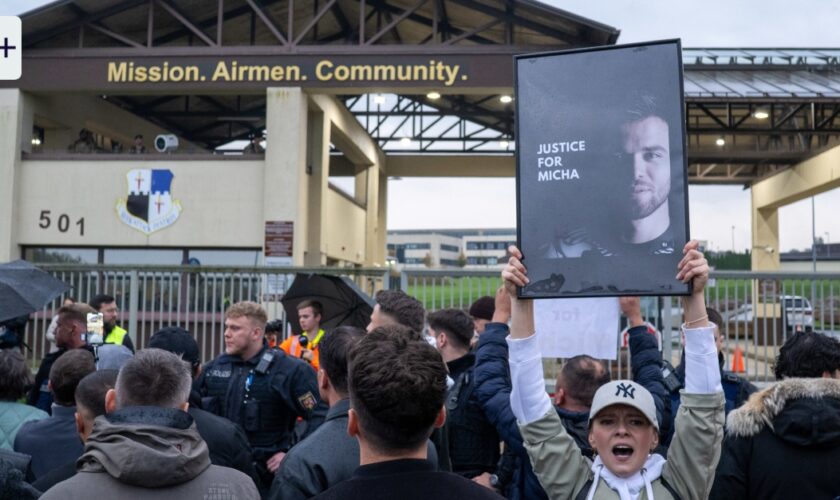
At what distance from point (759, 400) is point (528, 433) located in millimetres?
1078

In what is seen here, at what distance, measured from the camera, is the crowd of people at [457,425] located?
213cm

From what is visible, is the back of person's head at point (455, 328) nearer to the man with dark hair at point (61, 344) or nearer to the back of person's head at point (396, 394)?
the back of person's head at point (396, 394)

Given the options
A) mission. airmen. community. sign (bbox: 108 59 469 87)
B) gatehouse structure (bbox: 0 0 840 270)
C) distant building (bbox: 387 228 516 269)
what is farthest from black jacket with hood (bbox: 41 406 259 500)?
distant building (bbox: 387 228 516 269)

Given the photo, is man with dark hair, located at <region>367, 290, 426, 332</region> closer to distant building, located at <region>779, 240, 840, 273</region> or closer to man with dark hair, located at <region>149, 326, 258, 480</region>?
man with dark hair, located at <region>149, 326, 258, 480</region>

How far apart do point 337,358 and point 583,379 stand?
118cm

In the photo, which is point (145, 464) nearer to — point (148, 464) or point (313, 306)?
point (148, 464)

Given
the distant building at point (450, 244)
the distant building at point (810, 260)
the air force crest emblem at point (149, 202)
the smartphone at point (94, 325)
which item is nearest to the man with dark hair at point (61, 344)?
the smartphone at point (94, 325)

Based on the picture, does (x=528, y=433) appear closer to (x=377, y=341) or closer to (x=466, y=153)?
(x=377, y=341)

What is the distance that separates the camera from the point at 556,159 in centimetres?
302

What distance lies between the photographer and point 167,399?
287 centimetres

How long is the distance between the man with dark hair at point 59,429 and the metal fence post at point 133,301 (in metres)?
6.52

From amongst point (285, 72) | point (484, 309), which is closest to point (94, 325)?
point (484, 309)

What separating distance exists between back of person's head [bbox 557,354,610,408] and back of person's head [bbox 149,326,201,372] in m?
2.55

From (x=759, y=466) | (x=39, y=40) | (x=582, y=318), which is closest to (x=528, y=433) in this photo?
(x=759, y=466)
